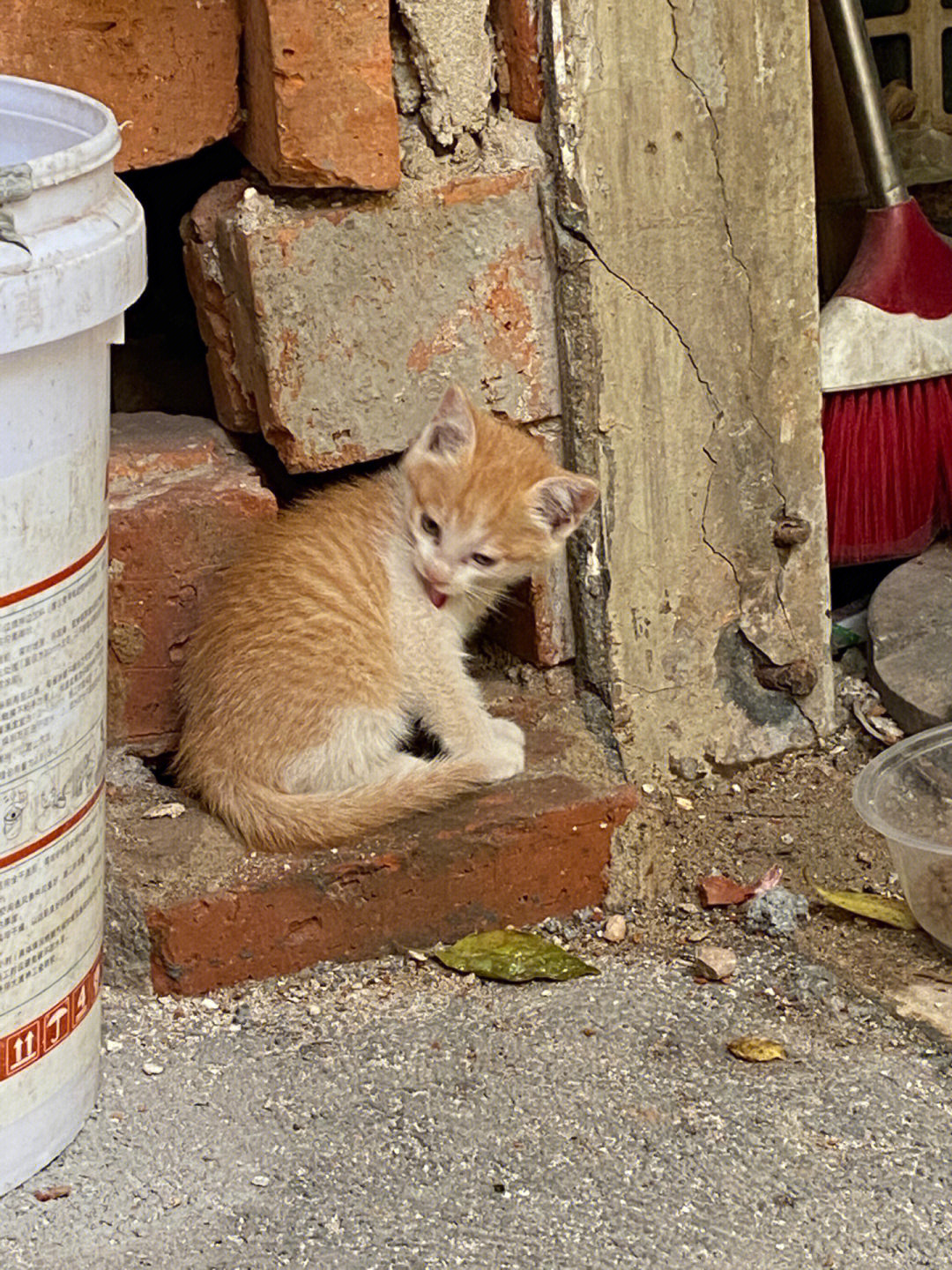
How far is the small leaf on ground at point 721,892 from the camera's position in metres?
2.30

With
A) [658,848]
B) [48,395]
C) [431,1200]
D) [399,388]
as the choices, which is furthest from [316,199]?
[431,1200]

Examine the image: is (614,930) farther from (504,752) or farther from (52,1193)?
(52,1193)

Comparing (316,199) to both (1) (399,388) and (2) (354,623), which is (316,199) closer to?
(1) (399,388)

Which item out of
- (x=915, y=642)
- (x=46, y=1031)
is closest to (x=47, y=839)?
(x=46, y=1031)

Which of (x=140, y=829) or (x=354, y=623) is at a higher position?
(x=354, y=623)

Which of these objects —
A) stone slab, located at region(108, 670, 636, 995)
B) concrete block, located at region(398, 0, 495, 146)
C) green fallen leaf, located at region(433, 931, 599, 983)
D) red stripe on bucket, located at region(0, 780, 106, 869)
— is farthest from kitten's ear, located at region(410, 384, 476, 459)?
red stripe on bucket, located at region(0, 780, 106, 869)

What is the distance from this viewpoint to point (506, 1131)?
188cm

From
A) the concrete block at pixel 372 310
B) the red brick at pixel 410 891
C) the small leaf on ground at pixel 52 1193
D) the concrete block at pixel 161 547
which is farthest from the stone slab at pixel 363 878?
the concrete block at pixel 372 310

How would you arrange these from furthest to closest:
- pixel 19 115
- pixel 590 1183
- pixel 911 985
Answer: pixel 911 985, pixel 590 1183, pixel 19 115

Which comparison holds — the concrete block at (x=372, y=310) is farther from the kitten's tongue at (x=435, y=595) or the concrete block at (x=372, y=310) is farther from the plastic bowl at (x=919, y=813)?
the plastic bowl at (x=919, y=813)

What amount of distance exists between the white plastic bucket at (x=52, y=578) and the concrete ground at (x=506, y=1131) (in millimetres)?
155

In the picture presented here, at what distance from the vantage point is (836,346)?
9.00 ft

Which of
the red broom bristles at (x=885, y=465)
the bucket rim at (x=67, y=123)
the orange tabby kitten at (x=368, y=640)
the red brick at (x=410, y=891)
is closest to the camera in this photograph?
the bucket rim at (x=67, y=123)

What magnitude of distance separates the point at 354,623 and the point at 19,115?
0.84 metres
